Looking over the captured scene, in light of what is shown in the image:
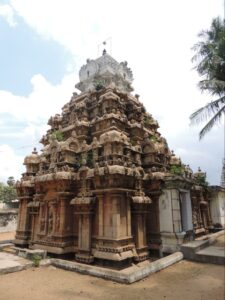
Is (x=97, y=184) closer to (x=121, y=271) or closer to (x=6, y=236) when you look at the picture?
(x=121, y=271)

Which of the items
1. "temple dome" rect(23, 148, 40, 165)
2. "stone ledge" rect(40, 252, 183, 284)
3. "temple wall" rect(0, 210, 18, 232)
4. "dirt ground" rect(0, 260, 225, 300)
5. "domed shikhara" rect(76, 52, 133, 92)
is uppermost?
"domed shikhara" rect(76, 52, 133, 92)

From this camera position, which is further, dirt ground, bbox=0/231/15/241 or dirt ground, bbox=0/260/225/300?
dirt ground, bbox=0/231/15/241

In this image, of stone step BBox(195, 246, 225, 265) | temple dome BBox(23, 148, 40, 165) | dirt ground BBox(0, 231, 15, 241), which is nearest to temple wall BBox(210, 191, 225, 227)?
stone step BBox(195, 246, 225, 265)

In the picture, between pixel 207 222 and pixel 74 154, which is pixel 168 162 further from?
pixel 207 222

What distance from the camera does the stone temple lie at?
33.9 feet

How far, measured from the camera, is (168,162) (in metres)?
15.2

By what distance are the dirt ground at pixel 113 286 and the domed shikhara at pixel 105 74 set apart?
13125 millimetres

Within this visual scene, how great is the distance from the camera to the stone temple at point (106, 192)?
10336mm

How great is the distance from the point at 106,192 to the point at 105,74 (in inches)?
423

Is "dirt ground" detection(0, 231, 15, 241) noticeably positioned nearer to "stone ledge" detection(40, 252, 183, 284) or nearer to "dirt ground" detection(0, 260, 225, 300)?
"stone ledge" detection(40, 252, 183, 284)

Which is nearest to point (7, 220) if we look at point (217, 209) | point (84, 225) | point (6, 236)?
point (6, 236)

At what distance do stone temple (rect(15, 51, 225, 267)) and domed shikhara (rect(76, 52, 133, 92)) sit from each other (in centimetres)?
218

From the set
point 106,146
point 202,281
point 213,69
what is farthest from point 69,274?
point 213,69

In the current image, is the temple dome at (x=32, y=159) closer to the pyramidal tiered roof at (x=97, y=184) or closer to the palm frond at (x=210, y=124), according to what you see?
the pyramidal tiered roof at (x=97, y=184)
